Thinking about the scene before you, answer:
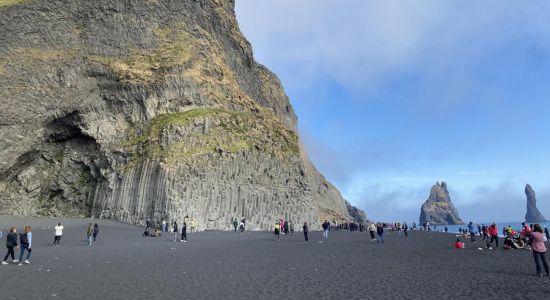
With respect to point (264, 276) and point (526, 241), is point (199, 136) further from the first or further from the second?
point (264, 276)

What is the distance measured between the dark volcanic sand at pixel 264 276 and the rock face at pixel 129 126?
83.6 feet

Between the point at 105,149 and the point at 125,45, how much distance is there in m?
18.2

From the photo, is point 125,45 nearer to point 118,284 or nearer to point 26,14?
point 26,14

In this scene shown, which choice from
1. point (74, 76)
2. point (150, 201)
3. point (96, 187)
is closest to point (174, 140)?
point (150, 201)

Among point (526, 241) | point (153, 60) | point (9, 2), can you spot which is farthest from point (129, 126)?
point (526, 241)

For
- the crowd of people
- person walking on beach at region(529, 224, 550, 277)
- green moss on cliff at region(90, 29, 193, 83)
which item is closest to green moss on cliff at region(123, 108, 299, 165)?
green moss on cliff at region(90, 29, 193, 83)

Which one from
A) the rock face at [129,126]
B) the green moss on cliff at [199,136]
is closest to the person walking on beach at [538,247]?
the rock face at [129,126]

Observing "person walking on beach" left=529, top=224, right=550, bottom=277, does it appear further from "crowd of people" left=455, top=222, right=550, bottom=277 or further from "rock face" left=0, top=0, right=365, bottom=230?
"rock face" left=0, top=0, right=365, bottom=230

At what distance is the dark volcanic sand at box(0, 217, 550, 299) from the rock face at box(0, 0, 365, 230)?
83.6 feet

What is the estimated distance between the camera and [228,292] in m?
14.1

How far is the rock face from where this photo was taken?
5294 centimetres

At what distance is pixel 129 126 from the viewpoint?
59906 millimetres

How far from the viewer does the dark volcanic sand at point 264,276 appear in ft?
45.2

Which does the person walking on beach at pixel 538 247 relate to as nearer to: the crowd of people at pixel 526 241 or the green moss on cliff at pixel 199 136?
the crowd of people at pixel 526 241
